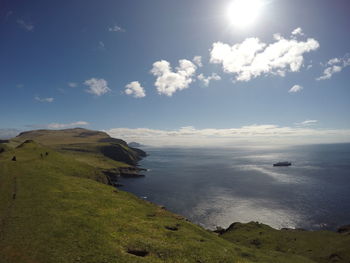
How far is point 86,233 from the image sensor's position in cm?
2739

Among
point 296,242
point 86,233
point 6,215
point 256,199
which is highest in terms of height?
point 6,215

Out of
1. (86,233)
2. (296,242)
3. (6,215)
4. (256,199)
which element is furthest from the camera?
(256,199)

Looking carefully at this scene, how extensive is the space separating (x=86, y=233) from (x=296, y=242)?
5332 centimetres

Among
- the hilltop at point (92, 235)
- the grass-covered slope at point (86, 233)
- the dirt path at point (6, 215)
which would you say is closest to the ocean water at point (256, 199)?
the hilltop at point (92, 235)

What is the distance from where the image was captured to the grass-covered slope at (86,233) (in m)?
22.7

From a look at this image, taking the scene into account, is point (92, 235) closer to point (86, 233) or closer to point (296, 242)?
point (86, 233)

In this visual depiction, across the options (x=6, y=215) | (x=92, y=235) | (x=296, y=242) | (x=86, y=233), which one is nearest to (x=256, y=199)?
(x=296, y=242)

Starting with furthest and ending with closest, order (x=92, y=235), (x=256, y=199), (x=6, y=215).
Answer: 1. (x=256, y=199)
2. (x=6, y=215)
3. (x=92, y=235)

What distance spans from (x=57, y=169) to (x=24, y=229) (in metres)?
47.7

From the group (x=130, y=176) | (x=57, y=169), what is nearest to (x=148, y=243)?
(x=57, y=169)

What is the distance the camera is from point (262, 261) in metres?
33.2

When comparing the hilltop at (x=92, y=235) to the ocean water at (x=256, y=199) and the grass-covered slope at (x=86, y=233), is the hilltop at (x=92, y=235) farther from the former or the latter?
the ocean water at (x=256, y=199)

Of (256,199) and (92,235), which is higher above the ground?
(92,235)

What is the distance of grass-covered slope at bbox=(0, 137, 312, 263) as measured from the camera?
2267 centimetres
